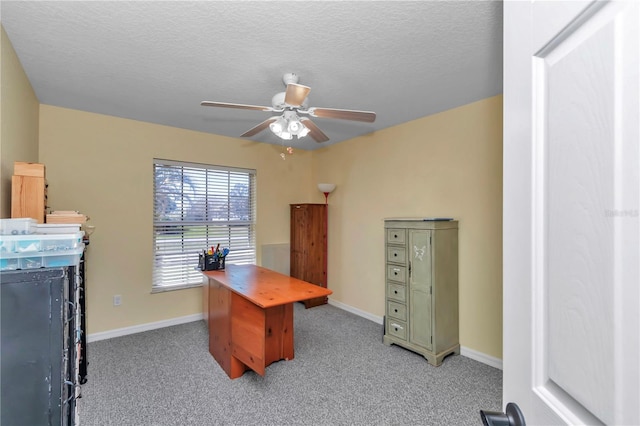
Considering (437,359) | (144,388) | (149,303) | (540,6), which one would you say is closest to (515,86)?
(540,6)

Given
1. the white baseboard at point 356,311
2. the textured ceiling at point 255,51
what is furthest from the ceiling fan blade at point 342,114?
the white baseboard at point 356,311

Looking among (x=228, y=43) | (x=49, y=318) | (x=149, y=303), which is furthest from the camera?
(x=149, y=303)

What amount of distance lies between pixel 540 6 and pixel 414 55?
1.63 meters

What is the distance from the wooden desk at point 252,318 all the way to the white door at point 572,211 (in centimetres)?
167

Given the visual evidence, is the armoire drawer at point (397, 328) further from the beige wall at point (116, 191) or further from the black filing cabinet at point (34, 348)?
the black filing cabinet at point (34, 348)

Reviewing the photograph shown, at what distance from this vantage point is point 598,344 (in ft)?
1.37

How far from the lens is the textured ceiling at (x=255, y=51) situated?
1.61 m

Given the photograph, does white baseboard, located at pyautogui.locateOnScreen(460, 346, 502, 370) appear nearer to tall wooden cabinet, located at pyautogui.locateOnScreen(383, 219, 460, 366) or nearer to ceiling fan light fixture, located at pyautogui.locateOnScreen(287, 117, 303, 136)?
tall wooden cabinet, located at pyautogui.locateOnScreen(383, 219, 460, 366)

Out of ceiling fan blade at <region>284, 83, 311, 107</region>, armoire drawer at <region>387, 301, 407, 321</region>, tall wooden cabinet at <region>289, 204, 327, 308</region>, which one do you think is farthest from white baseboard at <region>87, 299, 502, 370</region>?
ceiling fan blade at <region>284, 83, 311, 107</region>

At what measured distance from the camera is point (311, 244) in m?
4.39

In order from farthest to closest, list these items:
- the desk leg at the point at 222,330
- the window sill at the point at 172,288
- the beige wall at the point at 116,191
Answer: the window sill at the point at 172,288, the beige wall at the point at 116,191, the desk leg at the point at 222,330

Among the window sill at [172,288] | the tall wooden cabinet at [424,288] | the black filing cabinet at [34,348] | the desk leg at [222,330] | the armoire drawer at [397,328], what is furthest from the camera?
the window sill at [172,288]

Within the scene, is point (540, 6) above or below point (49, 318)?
above

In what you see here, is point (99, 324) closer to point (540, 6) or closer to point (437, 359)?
point (437, 359)
